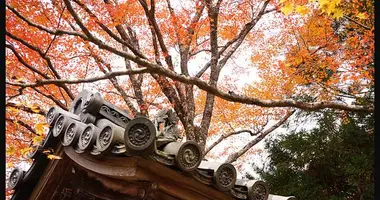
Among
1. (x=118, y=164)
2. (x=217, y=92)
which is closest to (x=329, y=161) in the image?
(x=217, y=92)

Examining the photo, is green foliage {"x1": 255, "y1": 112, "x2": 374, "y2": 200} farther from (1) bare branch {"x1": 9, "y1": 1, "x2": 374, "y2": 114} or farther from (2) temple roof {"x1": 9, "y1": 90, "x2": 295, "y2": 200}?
(1) bare branch {"x1": 9, "y1": 1, "x2": 374, "y2": 114}

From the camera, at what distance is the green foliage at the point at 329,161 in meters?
13.4

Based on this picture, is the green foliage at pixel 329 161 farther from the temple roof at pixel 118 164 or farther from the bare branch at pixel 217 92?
the bare branch at pixel 217 92

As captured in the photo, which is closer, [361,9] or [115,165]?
[115,165]

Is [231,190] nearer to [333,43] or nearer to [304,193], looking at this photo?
[304,193]

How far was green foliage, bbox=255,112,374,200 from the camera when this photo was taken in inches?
529

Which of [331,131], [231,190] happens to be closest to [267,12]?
[331,131]

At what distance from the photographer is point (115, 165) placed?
209 inches

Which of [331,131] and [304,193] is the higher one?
[331,131]

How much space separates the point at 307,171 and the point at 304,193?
0.86 metres

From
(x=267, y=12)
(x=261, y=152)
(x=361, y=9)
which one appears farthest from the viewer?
(x=261, y=152)

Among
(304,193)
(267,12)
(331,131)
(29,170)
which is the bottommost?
(29,170)

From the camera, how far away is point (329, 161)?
14414 millimetres

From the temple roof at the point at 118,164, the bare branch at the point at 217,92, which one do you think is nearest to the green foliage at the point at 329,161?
the temple roof at the point at 118,164
